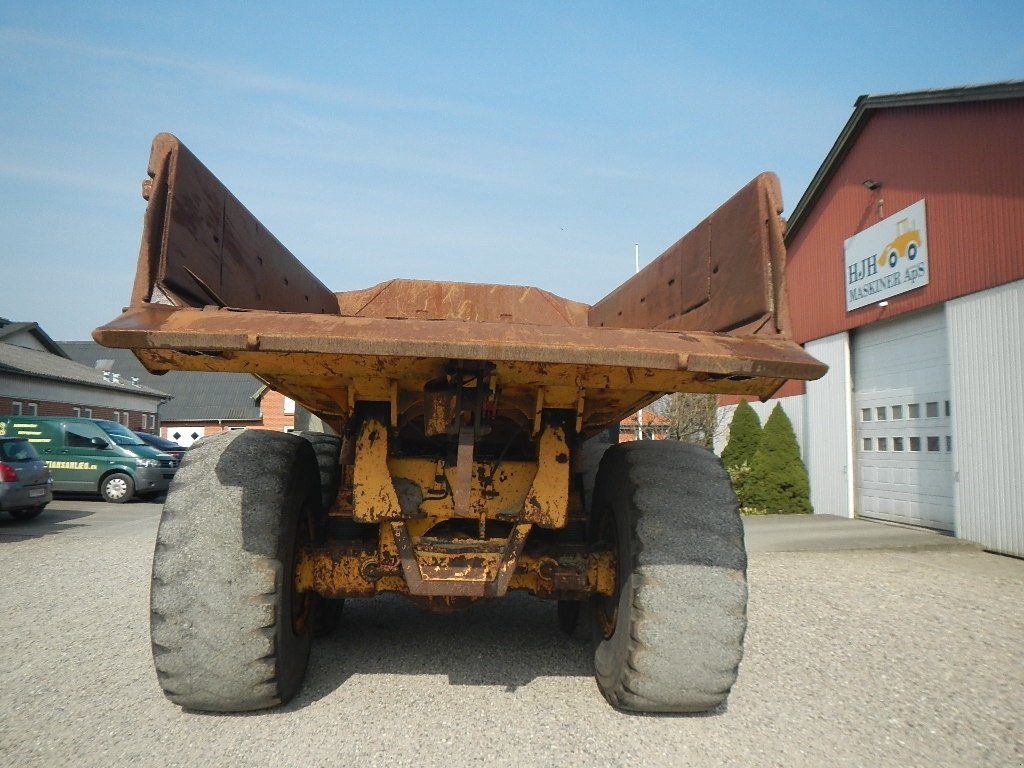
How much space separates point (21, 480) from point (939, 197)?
1434cm


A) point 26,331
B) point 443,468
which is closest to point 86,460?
point 443,468

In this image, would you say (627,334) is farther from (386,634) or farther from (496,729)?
(386,634)

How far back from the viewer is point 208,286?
291 cm

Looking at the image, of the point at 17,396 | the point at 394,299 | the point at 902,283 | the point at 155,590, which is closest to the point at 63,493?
the point at 17,396

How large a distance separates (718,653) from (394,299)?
3476 mm

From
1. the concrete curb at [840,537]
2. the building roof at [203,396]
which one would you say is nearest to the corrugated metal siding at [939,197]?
the concrete curb at [840,537]

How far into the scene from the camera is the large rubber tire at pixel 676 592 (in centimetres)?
288

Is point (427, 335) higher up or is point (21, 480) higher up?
point (427, 335)

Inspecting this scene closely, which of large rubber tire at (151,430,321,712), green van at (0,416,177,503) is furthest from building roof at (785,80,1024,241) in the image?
green van at (0,416,177,503)

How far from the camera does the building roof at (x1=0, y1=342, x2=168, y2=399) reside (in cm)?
2653

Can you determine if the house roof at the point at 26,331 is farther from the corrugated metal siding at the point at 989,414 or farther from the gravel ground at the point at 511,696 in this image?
the corrugated metal siding at the point at 989,414

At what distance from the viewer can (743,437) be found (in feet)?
50.5

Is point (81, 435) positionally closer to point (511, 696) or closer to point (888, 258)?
point (511, 696)

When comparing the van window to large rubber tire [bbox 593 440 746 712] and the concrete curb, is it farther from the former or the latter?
large rubber tire [bbox 593 440 746 712]
